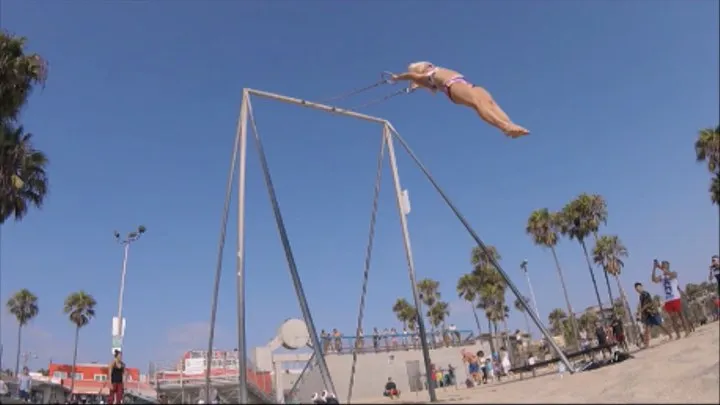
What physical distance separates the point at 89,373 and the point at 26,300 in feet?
40.5

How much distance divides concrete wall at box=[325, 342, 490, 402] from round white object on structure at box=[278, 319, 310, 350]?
7.54m

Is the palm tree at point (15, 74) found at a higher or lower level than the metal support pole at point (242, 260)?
higher

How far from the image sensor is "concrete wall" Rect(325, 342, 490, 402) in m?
21.9

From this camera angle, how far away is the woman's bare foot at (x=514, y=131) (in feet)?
34.9

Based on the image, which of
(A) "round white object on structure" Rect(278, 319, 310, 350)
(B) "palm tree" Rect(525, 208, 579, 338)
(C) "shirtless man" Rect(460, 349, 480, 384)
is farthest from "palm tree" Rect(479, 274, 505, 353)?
(A) "round white object on structure" Rect(278, 319, 310, 350)

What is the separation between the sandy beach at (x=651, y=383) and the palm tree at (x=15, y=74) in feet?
47.7

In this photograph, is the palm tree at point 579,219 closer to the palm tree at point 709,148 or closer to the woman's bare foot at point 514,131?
the palm tree at point 709,148

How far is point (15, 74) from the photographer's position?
14.7 meters

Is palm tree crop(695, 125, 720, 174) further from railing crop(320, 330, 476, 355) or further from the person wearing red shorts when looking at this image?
the person wearing red shorts

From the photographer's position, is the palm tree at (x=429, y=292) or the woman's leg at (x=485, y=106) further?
the palm tree at (x=429, y=292)

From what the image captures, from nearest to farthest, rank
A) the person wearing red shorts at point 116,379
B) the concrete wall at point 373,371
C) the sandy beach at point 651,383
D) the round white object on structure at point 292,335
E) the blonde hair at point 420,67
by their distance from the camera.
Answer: the sandy beach at point 651,383
the person wearing red shorts at point 116,379
the blonde hair at point 420,67
the round white object on structure at point 292,335
the concrete wall at point 373,371

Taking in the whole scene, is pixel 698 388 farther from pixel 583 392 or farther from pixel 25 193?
pixel 25 193

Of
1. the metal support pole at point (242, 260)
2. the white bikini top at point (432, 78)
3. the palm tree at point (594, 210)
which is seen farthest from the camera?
the palm tree at point (594, 210)

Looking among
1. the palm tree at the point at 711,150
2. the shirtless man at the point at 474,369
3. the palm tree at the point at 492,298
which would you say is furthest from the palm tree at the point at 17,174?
the palm tree at the point at 492,298
